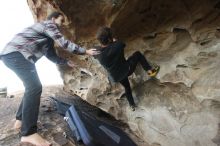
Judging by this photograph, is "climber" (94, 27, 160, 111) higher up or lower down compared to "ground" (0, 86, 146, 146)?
higher up

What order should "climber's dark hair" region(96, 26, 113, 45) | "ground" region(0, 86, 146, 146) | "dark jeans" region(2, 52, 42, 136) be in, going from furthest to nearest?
1. "climber's dark hair" region(96, 26, 113, 45)
2. "ground" region(0, 86, 146, 146)
3. "dark jeans" region(2, 52, 42, 136)

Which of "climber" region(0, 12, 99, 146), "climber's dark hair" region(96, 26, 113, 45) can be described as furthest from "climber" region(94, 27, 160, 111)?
"climber" region(0, 12, 99, 146)

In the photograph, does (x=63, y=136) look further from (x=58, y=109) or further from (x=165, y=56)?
(x=165, y=56)

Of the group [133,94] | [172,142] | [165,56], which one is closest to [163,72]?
[165,56]

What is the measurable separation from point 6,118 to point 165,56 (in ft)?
9.28

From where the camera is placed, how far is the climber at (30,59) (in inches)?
168

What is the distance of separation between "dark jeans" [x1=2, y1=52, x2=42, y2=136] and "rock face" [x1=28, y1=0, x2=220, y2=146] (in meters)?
1.26

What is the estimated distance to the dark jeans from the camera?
4.24 meters

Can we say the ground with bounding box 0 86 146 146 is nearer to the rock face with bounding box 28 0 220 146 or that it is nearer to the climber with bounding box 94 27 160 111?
the rock face with bounding box 28 0 220 146

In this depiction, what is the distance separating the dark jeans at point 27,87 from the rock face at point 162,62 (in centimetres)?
126

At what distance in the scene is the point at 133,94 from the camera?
18.7 feet

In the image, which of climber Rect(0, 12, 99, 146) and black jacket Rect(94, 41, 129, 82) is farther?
black jacket Rect(94, 41, 129, 82)

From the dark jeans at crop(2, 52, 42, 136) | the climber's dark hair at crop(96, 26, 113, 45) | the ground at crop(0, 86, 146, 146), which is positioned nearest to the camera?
the dark jeans at crop(2, 52, 42, 136)

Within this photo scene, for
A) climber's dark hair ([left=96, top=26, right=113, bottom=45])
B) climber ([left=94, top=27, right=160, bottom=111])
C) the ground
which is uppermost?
climber's dark hair ([left=96, top=26, right=113, bottom=45])
